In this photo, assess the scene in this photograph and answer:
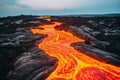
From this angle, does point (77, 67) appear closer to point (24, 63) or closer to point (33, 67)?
point (33, 67)

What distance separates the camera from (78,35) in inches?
2657

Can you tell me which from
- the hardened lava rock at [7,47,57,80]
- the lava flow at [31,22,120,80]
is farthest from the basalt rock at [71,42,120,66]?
the hardened lava rock at [7,47,57,80]

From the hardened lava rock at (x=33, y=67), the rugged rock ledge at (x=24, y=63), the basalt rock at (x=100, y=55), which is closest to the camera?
the hardened lava rock at (x=33, y=67)

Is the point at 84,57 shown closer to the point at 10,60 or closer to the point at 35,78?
the point at 35,78

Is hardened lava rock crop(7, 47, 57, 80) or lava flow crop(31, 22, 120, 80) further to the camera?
hardened lava rock crop(7, 47, 57, 80)

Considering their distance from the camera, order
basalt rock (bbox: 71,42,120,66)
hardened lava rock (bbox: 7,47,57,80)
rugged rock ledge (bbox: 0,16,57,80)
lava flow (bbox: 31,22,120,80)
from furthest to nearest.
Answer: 1. basalt rock (bbox: 71,42,120,66)
2. rugged rock ledge (bbox: 0,16,57,80)
3. hardened lava rock (bbox: 7,47,57,80)
4. lava flow (bbox: 31,22,120,80)

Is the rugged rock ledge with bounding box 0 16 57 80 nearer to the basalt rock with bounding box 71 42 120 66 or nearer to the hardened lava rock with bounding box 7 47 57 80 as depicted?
the hardened lava rock with bounding box 7 47 57 80

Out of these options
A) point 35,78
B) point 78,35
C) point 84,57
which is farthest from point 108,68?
point 78,35

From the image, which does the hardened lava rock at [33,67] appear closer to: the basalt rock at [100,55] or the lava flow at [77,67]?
the lava flow at [77,67]

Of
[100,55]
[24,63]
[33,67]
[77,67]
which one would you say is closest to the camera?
[33,67]

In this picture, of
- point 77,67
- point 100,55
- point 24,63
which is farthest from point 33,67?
point 100,55

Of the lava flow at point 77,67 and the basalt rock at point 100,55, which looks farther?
the basalt rock at point 100,55

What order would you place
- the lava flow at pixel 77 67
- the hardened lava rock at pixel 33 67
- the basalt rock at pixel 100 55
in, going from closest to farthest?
1. the lava flow at pixel 77 67
2. the hardened lava rock at pixel 33 67
3. the basalt rock at pixel 100 55

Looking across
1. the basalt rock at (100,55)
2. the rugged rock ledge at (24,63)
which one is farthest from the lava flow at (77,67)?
the rugged rock ledge at (24,63)
